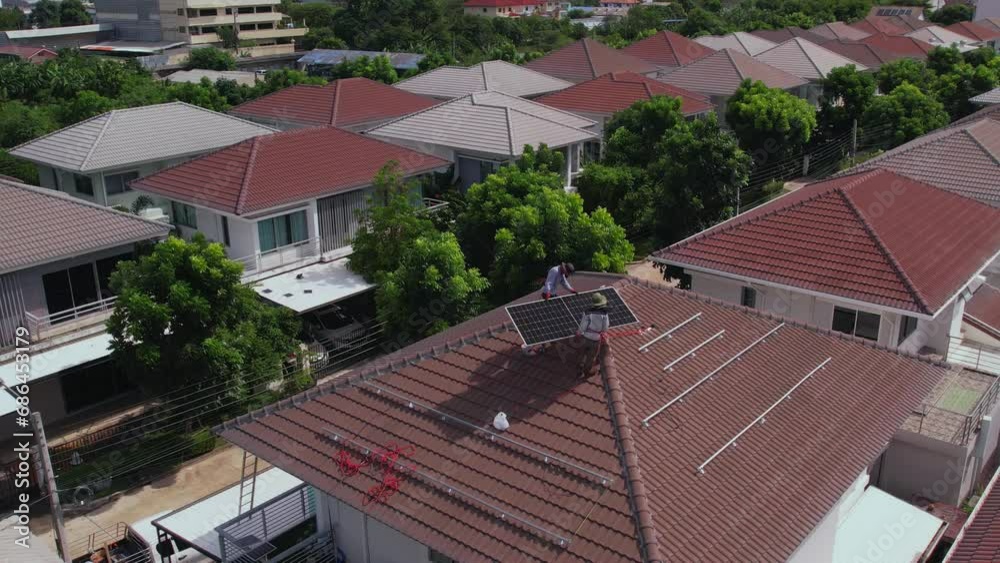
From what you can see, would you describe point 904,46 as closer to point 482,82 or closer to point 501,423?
point 482,82

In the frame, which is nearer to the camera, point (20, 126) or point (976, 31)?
point (20, 126)

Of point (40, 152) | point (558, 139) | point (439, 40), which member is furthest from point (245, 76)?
point (558, 139)

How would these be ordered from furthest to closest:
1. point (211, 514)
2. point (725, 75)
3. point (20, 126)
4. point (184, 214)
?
point (725, 75) → point (20, 126) → point (184, 214) → point (211, 514)

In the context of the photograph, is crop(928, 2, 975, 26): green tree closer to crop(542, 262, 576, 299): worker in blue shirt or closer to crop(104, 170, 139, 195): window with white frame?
crop(104, 170, 139, 195): window with white frame

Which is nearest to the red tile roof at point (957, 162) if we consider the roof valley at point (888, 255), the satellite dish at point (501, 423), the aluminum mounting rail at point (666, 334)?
the roof valley at point (888, 255)

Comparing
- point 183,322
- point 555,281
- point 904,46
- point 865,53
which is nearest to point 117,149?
point 183,322

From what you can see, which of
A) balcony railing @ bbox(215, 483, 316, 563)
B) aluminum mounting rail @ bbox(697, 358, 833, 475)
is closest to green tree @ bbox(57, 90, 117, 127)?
balcony railing @ bbox(215, 483, 316, 563)

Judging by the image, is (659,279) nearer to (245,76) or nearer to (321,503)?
(321,503)
